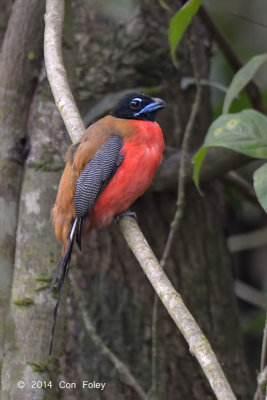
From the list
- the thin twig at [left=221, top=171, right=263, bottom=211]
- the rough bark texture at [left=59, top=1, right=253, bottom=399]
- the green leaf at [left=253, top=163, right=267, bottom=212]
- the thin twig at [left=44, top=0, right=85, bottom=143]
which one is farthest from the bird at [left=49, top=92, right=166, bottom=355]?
the thin twig at [left=221, top=171, right=263, bottom=211]

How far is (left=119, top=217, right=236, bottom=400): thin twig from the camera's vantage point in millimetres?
1869

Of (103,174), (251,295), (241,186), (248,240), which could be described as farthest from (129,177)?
(251,295)

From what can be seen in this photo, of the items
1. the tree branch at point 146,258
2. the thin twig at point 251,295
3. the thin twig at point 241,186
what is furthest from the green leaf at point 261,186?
the thin twig at point 251,295

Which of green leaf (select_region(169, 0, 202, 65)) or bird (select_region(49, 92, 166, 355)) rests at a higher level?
green leaf (select_region(169, 0, 202, 65))

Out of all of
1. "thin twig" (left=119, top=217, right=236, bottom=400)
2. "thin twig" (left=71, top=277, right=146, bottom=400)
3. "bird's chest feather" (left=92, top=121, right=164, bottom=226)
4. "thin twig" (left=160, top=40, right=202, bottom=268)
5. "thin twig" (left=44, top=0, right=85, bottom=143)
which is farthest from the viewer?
"thin twig" (left=71, top=277, right=146, bottom=400)

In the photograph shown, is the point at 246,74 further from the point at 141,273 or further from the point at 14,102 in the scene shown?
the point at 141,273

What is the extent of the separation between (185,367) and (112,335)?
493mm

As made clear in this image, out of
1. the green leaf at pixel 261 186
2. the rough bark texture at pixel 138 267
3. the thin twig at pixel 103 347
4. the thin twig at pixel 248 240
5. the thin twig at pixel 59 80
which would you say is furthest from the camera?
the thin twig at pixel 248 240

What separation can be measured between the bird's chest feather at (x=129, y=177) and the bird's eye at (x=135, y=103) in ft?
0.83

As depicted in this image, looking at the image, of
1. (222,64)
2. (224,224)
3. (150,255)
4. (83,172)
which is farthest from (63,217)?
(222,64)

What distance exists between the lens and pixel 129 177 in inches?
133

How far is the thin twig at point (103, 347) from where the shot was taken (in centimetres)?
376

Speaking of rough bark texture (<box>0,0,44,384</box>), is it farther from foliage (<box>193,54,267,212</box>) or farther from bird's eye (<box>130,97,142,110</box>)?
foliage (<box>193,54,267,212</box>)

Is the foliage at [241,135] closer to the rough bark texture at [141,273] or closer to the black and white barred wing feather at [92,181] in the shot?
the black and white barred wing feather at [92,181]
